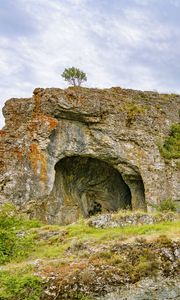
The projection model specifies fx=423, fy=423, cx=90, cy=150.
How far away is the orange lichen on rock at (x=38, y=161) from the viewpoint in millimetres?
25234

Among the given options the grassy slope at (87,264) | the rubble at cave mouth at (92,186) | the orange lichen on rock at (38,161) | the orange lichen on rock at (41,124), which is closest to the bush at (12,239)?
the grassy slope at (87,264)

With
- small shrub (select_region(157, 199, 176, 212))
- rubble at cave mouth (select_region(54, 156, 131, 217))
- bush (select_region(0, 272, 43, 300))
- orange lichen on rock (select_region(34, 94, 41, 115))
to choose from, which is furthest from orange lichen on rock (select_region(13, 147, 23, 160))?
bush (select_region(0, 272, 43, 300))

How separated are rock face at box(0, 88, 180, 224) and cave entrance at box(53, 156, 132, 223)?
0.08 metres

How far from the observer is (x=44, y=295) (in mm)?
12297

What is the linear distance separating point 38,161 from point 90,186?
7438 millimetres

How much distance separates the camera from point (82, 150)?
2817 cm

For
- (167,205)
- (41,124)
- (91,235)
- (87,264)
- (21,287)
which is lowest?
(21,287)

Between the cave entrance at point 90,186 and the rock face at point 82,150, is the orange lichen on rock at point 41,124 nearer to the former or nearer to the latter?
the rock face at point 82,150

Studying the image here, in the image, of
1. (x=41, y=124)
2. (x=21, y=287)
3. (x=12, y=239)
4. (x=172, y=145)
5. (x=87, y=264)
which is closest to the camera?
(x=21, y=287)

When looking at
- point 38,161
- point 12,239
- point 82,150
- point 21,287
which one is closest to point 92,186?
point 82,150

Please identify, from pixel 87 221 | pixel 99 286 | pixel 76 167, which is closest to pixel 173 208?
pixel 76 167

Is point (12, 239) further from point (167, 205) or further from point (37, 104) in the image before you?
point (167, 205)

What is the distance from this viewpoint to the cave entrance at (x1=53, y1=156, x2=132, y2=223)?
29984mm

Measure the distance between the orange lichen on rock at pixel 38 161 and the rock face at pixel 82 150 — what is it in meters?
0.06
